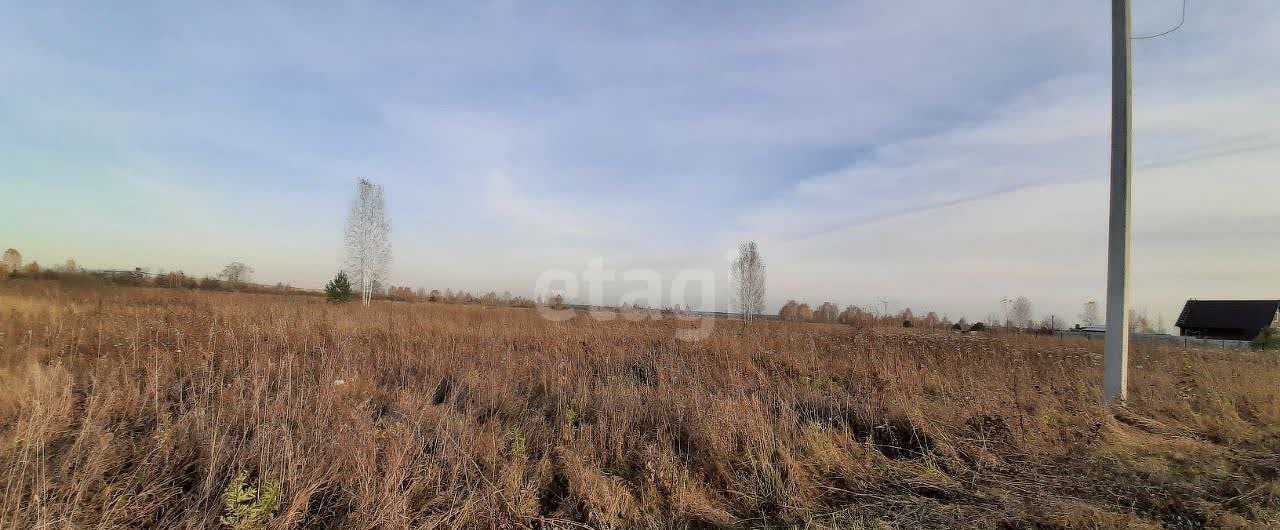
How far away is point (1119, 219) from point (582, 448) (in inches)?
255

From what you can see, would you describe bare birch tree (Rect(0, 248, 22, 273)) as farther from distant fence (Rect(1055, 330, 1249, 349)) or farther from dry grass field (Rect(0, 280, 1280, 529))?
distant fence (Rect(1055, 330, 1249, 349))

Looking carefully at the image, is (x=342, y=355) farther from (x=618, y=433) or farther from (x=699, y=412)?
(x=699, y=412)

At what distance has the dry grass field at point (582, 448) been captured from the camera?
273 cm

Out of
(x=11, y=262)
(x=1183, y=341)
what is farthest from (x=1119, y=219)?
(x=1183, y=341)

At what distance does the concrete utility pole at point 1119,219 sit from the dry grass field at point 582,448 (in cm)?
53

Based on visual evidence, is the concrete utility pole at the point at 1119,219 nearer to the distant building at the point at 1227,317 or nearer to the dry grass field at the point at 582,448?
the dry grass field at the point at 582,448

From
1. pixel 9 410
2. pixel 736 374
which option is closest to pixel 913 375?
pixel 736 374

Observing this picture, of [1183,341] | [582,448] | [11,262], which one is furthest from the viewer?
[1183,341]

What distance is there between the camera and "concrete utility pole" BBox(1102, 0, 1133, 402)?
543 cm

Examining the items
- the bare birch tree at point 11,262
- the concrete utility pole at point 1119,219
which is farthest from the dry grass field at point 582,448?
the bare birch tree at point 11,262

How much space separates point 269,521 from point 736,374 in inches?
216

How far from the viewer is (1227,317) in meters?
36.4

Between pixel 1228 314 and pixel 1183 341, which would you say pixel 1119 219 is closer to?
pixel 1183 341

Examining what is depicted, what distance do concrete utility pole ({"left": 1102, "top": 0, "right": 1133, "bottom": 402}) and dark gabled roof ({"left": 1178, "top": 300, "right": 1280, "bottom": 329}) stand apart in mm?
46192
